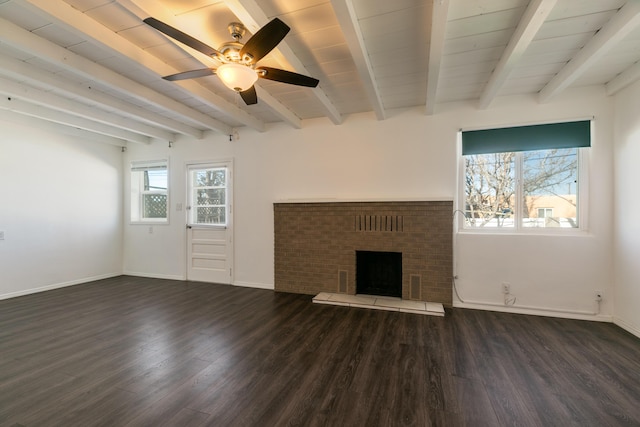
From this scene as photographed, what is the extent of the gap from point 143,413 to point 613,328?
15.0 ft

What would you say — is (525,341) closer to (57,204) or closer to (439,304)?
(439,304)

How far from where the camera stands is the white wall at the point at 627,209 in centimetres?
281

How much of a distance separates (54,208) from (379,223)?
18.0 feet

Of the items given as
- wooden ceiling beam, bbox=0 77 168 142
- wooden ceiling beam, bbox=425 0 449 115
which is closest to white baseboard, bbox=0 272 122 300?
wooden ceiling beam, bbox=0 77 168 142

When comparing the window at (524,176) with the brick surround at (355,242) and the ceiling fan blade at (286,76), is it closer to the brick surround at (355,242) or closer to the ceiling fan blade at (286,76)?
the brick surround at (355,242)

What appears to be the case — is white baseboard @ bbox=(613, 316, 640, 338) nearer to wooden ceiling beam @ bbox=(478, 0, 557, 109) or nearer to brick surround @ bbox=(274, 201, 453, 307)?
brick surround @ bbox=(274, 201, 453, 307)

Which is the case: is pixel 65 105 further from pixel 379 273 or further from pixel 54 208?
pixel 379 273

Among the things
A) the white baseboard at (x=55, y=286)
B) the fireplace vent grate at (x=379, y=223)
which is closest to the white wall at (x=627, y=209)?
the fireplace vent grate at (x=379, y=223)

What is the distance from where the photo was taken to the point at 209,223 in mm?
5141

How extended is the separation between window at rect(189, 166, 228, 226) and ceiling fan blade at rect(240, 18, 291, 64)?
336 cm

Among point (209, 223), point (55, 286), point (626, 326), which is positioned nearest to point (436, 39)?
point (626, 326)

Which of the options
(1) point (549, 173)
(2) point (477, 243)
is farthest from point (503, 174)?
(2) point (477, 243)

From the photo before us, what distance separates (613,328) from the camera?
2.99 metres

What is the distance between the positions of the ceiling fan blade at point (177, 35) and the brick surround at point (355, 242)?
2646 mm
